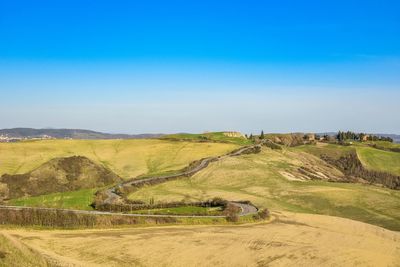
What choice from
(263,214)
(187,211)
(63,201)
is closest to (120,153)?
(63,201)

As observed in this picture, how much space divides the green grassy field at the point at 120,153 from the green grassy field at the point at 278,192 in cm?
1905

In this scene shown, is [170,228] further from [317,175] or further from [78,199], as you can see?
[317,175]

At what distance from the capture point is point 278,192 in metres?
94.8

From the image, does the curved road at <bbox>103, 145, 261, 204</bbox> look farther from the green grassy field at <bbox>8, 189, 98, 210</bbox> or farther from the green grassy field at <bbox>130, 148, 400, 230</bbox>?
the green grassy field at <bbox>8, 189, 98, 210</bbox>

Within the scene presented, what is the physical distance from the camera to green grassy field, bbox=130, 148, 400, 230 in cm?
8038

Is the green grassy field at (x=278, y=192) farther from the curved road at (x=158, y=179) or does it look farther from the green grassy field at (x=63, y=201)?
the green grassy field at (x=63, y=201)

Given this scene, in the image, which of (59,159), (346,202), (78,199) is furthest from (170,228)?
(59,159)

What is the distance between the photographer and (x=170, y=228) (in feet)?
191

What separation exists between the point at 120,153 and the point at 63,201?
204 feet

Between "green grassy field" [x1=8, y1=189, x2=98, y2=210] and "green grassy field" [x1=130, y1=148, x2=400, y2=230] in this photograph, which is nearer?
"green grassy field" [x1=8, y1=189, x2=98, y2=210]

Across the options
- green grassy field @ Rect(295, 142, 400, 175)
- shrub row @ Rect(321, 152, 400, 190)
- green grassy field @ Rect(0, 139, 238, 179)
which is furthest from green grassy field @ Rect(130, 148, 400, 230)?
green grassy field @ Rect(295, 142, 400, 175)

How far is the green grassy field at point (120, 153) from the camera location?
121m

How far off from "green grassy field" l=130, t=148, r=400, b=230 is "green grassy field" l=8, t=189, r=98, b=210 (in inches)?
348

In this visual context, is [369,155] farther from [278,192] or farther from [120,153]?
[278,192]
